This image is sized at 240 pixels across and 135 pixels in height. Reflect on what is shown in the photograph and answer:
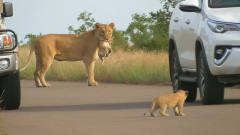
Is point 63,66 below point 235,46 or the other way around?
below

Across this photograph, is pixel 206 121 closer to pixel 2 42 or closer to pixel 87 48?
pixel 2 42

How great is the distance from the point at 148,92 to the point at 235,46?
581cm

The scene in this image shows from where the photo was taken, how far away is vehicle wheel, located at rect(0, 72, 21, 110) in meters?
14.6

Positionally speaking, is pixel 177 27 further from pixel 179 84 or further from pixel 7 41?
pixel 7 41

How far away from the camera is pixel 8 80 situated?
14617 mm

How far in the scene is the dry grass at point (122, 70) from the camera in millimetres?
24844

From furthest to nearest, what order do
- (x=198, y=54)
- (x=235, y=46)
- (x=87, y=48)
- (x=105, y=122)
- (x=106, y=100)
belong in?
(x=87, y=48)
(x=106, y=100)
(x=198, y=54)
(x=235, y=46)
(x=105, y=122)

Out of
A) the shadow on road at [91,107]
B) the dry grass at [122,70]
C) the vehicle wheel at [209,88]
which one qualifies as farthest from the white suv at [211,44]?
the dry grass at [122,70]

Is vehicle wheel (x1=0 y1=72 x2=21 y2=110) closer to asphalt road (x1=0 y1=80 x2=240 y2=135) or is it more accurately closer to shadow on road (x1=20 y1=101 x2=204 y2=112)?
asphalt road (x1=0 y1=80 x2=240 y2=135)

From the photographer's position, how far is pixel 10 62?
14.5m

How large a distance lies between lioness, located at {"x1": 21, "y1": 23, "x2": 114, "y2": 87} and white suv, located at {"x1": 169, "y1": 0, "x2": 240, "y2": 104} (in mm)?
8906

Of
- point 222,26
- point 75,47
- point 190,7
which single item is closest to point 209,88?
point 222,26

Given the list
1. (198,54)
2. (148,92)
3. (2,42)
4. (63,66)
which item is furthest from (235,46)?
(63,66)

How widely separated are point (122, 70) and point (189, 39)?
421 inches
